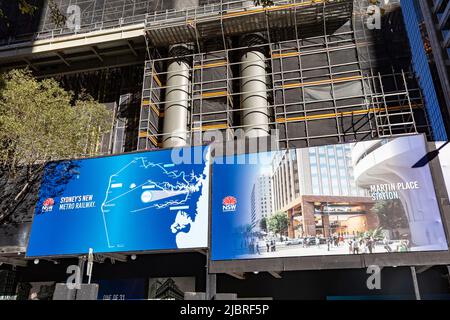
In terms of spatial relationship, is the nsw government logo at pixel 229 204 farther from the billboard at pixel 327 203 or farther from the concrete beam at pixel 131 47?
the concrete beam at pixel 131 47

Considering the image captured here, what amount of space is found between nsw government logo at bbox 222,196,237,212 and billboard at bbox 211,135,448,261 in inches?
1.9

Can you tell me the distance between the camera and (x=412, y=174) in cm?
1630

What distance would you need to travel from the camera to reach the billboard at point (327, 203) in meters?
15.5

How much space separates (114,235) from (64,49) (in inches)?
662

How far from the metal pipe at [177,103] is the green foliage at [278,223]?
9.01m

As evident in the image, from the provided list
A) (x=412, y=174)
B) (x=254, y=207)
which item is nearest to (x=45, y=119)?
(x=254, y=207)

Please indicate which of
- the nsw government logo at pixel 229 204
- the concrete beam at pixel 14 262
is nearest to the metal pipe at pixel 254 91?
the nsw government logo at pixel 229 204

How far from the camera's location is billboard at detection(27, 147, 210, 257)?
58.9 feet

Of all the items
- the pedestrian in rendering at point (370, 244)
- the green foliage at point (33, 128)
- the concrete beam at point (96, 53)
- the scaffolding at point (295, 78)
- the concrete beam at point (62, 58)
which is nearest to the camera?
the pedestrian in rendering at point (370, 244)

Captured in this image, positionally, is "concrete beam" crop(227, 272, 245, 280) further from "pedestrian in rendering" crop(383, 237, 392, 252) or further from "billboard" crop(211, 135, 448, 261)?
"pedestrian in rendering" crop(383, 237, 392, 252)

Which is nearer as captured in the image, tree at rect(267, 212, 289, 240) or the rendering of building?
the rendering of building

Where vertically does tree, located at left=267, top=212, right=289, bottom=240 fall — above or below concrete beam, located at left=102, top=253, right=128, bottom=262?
above

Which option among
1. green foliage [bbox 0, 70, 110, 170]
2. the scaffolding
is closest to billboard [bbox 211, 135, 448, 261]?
the scaffolding

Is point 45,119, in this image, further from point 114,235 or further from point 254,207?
point 254,207
